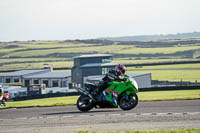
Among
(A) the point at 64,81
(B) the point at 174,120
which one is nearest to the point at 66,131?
(B) the point at 174,120

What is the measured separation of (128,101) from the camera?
1941cm

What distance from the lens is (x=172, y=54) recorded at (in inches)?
7490

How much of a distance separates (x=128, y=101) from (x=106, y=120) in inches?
126

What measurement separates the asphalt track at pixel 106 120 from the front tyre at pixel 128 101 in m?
0.25

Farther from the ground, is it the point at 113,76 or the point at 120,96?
the point at 113,76

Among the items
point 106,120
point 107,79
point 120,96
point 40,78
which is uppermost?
point 40,78

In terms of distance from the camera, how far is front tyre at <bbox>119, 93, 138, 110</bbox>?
19297 mm

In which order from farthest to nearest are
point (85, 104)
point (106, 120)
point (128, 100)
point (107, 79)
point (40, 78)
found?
1. point (40, 78)
2. point (85, 104)
3. point (107, 79)
4. point (128, 100)
5. point (106, 120)

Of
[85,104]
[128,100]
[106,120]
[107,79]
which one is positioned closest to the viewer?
[106,120]

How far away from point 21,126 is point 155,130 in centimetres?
521

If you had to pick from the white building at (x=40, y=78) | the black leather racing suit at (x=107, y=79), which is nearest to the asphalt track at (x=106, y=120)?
the black leather racing suit at (x=107, y=79)

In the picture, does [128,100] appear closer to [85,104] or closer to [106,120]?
[85,104]

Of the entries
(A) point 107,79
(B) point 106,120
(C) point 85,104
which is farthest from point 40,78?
(B) point 106,120

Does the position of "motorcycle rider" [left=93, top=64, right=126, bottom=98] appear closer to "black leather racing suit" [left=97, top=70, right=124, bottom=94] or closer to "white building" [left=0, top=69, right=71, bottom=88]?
"black leather racing suit" [left=97, top=70, right=124, bottom=94]
